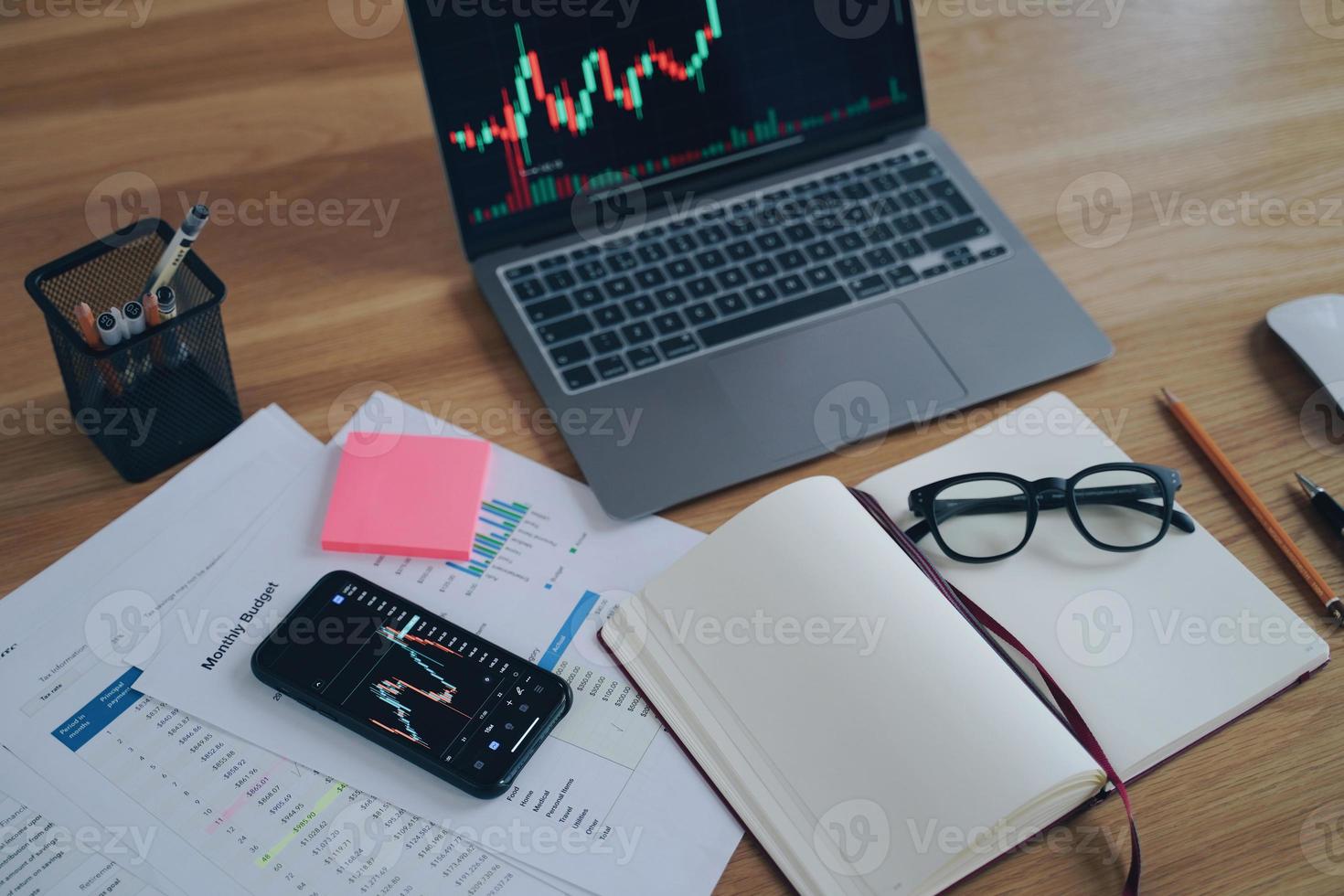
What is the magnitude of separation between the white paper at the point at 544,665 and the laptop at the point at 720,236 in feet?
0.16

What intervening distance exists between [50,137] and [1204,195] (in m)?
1.07

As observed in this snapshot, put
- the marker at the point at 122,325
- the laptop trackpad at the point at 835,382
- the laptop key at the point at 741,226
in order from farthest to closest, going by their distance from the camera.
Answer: the laptop key at the point at 741,226 < the laptop trackpad at the point at 835,382 < the marker at the point at 122,325

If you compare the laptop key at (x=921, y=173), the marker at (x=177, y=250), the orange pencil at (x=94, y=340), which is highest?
the marker at (x=177, y=250)

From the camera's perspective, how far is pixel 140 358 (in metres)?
0.79

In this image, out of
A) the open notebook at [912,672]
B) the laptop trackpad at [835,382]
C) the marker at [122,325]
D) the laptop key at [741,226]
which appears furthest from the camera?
the laptop key at [741,226]

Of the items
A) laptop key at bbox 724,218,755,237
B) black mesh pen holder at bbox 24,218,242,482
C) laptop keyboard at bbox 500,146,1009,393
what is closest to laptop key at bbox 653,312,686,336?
laptop keyboard at bbox 500,146,1009,393

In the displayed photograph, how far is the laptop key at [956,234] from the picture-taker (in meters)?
0.97

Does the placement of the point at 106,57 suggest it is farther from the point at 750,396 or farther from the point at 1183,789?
the point at 1183,789

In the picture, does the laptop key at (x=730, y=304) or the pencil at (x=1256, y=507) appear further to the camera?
the laptop key at (x=730, y=304)

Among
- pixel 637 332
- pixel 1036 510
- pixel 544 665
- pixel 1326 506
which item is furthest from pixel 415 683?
pixel 1326 506

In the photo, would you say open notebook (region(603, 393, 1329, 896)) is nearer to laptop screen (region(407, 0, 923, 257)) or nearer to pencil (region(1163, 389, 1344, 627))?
pencil (region(1163, 389, 1344, 627))

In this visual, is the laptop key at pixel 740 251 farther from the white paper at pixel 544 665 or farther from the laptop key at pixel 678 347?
the white paper at pixel 544 665

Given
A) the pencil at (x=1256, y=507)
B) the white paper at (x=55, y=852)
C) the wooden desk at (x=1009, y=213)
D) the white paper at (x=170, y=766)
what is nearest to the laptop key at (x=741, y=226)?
the wooden desk at (x=1009, y=213)

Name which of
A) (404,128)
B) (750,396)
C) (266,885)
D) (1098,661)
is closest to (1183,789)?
(1098,661)
